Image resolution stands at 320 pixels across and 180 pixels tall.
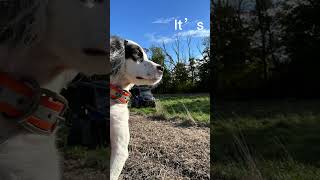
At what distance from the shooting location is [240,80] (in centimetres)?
208

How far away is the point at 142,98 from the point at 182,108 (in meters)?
0.24

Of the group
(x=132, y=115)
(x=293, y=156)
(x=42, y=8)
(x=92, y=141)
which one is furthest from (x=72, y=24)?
(x=293, y=156)

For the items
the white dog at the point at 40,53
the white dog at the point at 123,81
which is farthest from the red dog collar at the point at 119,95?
→ the white dog at the point at 40,53

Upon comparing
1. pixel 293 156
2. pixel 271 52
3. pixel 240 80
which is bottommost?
pixel 293 156

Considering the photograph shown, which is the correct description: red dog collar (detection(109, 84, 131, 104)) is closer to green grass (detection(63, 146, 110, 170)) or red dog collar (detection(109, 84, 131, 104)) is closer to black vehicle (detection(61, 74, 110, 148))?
black vehicle (detection(61, 74, 110, 148))

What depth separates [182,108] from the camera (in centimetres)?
221

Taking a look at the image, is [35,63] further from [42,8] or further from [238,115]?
[238,115]

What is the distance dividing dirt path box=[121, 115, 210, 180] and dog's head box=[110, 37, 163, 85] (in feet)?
0.97

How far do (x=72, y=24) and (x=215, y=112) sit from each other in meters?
1.18

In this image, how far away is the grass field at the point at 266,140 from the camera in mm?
1970

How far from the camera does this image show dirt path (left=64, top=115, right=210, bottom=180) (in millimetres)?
2100

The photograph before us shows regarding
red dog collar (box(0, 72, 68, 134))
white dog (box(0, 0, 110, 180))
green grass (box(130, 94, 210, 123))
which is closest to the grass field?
green grass (box(130, 94, 210, 123))

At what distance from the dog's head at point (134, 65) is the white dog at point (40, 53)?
872mm

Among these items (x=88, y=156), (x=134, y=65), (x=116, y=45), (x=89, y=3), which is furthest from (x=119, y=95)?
(x=89, y=3)
